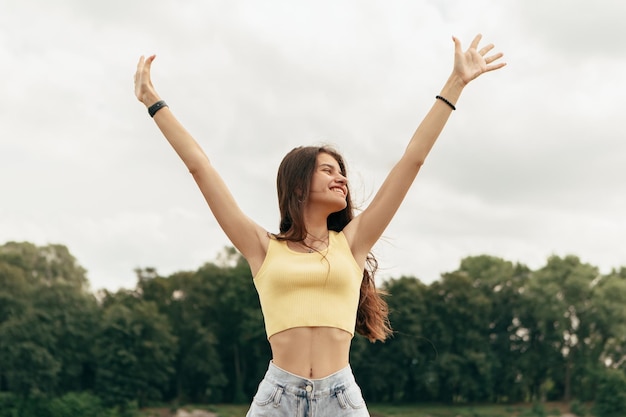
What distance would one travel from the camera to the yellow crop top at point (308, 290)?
167 inches

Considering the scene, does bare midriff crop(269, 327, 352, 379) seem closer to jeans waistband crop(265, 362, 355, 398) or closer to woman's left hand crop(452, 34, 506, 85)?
jeans waistband crop(265, 362, 355, 398)

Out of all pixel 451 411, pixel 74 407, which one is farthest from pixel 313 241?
pixel 451 411

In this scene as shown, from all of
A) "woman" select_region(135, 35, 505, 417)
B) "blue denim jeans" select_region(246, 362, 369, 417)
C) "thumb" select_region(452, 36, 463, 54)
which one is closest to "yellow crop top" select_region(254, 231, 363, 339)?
"woman" select_region(135, 35, 505, 417)

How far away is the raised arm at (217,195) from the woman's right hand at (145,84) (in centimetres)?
13

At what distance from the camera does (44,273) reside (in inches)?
2559

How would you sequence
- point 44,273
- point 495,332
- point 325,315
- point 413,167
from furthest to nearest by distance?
point 495,332 → point 44,273 → point 413,167 → point 325,315

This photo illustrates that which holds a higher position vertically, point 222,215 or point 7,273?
point 7,273

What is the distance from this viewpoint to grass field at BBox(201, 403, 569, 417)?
61.8 m

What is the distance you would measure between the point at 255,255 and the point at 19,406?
58.9 metres

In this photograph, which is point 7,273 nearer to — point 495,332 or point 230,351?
point 230,351

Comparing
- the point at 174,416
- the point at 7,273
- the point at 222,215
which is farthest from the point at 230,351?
the point at 222,215

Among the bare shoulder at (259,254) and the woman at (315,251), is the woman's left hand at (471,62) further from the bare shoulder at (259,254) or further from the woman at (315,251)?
the bare shoulder at (259,254)

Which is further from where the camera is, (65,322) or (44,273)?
(44,273)

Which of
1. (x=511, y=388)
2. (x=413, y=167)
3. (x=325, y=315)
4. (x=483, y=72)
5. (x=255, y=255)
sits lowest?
(x=325, y=315)
